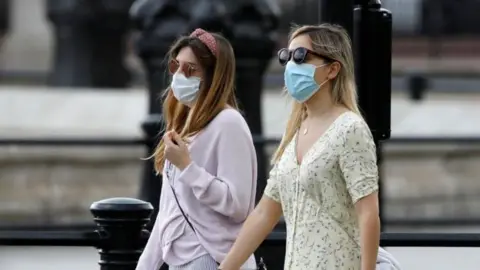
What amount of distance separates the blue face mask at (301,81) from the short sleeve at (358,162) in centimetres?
20

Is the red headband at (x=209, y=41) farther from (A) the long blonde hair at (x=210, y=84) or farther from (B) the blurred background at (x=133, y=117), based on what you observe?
(B) the blurred background at (x=133, y=117)

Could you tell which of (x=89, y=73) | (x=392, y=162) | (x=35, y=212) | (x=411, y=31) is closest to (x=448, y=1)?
(x=411, y=31)

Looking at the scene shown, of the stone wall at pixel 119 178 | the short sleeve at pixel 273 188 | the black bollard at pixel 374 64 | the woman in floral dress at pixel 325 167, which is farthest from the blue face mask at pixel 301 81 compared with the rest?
the stone wall at pixel 119 178

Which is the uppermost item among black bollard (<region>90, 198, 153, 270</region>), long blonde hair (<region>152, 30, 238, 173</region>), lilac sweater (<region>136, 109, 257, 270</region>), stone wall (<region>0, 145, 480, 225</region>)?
long blonde hair (<region>152, 30, 238, 173</region>)

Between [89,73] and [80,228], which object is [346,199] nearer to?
Answer: [80,228]

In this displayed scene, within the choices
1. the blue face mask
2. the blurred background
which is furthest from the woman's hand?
the blurred background

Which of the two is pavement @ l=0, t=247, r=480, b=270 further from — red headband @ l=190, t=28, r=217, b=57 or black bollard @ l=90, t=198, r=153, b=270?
red headband @ l=190, t=28, r=217, b=57

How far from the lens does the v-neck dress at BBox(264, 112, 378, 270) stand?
4805 mm

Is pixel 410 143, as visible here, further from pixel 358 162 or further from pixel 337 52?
pixel 358 162

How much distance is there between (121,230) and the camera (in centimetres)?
685

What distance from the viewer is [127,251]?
271 inches

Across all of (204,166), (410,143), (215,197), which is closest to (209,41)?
(204,166)

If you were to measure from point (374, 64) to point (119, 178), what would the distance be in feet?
37.3

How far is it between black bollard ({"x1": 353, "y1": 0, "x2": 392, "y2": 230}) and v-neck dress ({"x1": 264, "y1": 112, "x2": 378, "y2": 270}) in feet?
4.99
